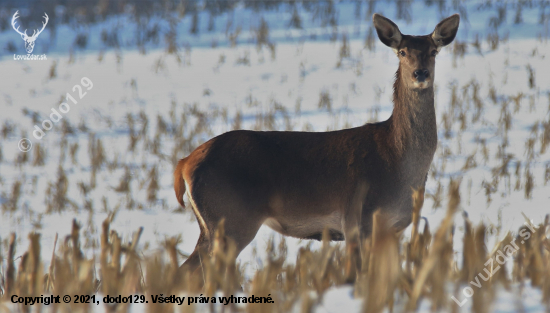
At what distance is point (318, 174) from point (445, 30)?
1571 mm

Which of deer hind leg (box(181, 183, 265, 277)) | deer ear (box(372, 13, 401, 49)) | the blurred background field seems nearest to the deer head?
deer ear (box(372, 13, 401, 49))

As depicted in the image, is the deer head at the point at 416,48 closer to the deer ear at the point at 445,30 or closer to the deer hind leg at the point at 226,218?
the deer ear at the point at 445,30

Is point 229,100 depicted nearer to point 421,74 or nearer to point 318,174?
point 318,174

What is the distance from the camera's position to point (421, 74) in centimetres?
483

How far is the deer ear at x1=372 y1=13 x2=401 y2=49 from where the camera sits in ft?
17.1

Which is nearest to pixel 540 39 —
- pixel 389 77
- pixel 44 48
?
pixel 389 77

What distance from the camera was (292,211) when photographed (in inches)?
192

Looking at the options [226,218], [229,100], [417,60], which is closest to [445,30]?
[417,60]

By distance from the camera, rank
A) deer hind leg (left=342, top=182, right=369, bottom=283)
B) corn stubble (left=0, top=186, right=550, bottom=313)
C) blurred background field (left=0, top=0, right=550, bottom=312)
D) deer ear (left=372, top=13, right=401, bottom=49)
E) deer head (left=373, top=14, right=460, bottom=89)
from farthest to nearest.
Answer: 1. blurred background field (left=0, top=0, right=550, bottom=312)
2. deer ear (left=372, top=13, right=401, bottom=49)
3. deer head (left=373, top=14, right=460, bottom=89)
4. deer hind leg (left=342, top=182, right=369, bottom=283)
5. corn stubble (left=0, top=186, right=550, bottom=313)

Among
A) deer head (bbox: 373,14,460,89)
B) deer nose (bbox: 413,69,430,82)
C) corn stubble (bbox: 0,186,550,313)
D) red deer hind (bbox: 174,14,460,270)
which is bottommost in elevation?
corn stubble (bbox: 0,186,550,313)

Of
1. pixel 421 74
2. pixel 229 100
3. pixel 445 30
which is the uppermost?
pixel 445 30

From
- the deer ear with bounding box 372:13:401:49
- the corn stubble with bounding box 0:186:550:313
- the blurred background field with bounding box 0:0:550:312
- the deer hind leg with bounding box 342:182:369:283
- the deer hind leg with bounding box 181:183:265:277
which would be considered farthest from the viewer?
the blurred background field with bounding box 0:0:550:312

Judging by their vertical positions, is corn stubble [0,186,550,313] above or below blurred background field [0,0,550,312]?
below

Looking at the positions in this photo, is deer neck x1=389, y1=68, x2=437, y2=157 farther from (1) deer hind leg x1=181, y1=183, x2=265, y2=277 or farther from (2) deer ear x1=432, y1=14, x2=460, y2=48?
(1) deer hind leg x1=181, y1=183, x2=265, y2=277
